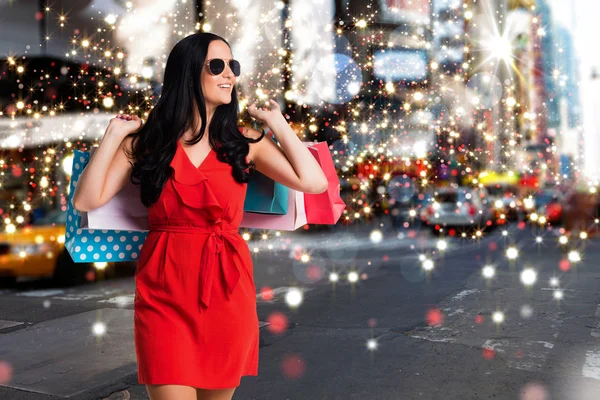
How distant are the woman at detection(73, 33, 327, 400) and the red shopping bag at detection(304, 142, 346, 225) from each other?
0.23 meters

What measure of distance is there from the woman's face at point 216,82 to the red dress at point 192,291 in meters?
0.26

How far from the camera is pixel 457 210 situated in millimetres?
22078

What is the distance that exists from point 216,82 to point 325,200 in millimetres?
689

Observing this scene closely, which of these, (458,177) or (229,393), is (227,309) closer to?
(229,393)

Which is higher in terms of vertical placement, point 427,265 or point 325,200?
point 325,200

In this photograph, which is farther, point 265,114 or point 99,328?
point 99,328

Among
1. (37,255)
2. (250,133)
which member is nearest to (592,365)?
(250,133)

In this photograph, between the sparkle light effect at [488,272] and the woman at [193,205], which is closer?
the woman at [193,205]

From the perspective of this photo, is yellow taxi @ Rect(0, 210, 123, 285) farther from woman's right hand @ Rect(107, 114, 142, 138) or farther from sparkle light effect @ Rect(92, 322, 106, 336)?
woman's right hand @ Rect(107, 114, 142, 138)

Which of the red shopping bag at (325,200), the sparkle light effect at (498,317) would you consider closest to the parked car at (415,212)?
the sparkle light effect at (498,317)

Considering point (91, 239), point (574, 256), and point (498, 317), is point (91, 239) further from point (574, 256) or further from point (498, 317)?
point (574, 256)

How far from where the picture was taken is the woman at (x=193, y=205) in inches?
89.8

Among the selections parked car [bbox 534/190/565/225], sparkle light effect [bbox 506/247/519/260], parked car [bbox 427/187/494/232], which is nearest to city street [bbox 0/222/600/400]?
sparkle light effect [bbox 506/247/519/260]

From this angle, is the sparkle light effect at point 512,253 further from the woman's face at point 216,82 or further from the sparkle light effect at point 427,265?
the woman's face at point 216,82
